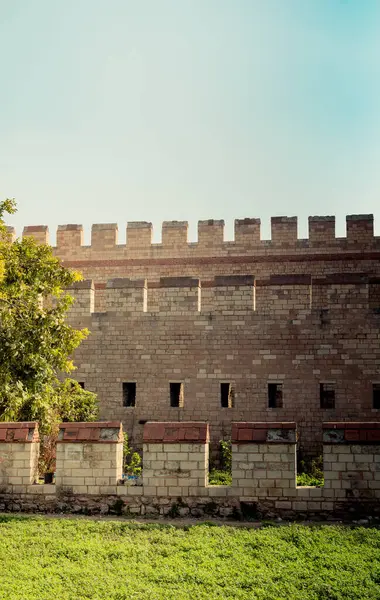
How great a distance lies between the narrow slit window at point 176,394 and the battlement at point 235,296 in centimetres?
159

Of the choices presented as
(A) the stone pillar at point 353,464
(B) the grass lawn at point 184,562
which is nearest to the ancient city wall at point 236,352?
(A) the stone pillar at point 353,464

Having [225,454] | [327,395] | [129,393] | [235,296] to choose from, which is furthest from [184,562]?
[327,395]

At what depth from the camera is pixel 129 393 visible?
15.0 metres

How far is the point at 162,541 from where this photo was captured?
7320 mm

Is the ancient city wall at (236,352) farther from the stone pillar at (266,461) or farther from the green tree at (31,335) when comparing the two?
the stone pillar at (266,461)

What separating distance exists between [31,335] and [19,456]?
2.75 meters

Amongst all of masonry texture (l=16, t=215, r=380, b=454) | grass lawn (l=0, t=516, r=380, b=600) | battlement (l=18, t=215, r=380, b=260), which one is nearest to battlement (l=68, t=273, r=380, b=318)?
masonry texture (l=16, t=215, r=380, b=454)

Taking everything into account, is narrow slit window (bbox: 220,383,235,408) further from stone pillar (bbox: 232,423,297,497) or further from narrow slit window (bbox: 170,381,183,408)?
stone pillar (bbox: 232,423,297,497)

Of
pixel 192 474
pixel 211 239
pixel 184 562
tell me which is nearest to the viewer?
pixel 184 562

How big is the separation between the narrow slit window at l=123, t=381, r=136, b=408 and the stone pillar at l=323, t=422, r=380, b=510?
23.4 feet

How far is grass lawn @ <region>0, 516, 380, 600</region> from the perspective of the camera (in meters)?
6.04

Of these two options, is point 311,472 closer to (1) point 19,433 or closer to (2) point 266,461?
(2) point 266,461

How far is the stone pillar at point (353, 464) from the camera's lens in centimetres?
825

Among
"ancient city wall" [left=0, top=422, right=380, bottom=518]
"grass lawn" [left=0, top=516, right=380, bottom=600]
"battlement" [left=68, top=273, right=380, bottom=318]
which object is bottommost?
"grass lawn" [left=0, top=516, right=380, bottom=600]
